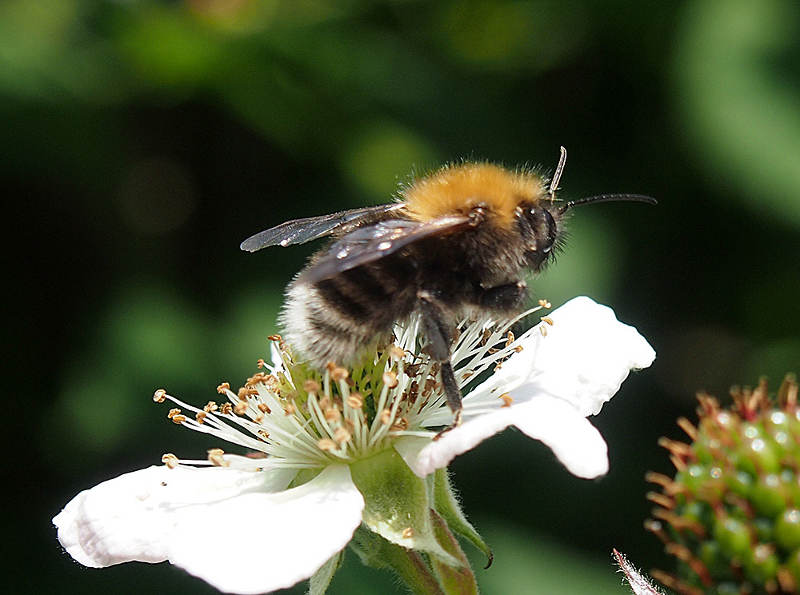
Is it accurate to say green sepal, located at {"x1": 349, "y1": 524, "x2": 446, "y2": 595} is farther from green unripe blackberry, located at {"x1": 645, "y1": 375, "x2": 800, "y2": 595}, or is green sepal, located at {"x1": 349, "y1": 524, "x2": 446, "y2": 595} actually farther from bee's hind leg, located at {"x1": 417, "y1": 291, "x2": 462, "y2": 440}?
green unripe blackberry, located at {"x1": 645, "y1": 375, "x2": 800, "y2": 595}

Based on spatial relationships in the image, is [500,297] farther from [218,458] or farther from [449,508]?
[218,458]

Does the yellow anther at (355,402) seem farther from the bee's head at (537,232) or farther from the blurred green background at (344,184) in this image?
the blurred green background at (344,184)

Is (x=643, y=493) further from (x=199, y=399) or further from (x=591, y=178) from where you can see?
(x=199, y=399)

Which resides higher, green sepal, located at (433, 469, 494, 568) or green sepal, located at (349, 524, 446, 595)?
green sepal, located at (433, 469, 494, 568)

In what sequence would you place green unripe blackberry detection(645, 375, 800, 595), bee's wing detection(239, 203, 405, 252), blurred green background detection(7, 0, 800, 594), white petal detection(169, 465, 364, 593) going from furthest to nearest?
blurred green background detection(7, 0, 800, 594) < bee's wing detection(239, 203, 405, 252) < white petal detection(169, 465, 364, 593) < green unripe blackberry detection(645, 375, 800, 595)

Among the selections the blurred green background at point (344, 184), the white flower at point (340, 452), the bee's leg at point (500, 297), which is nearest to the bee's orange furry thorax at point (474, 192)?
the bee's leg at point (500, 297)

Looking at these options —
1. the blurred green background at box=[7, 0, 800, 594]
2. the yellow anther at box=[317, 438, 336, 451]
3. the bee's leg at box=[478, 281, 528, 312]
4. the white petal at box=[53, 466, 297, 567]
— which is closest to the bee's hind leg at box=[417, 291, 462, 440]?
the bee's leg at box=[478, 281, 528, 312]

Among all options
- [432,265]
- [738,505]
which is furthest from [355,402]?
[738,505]
